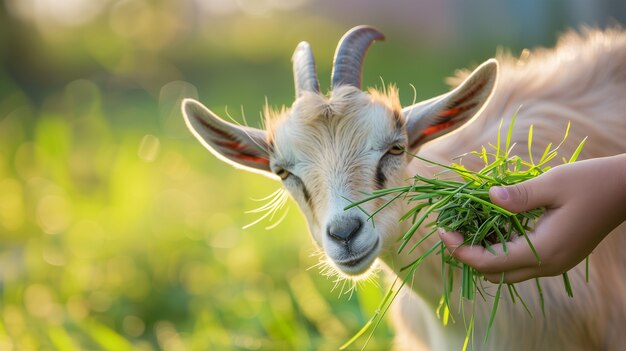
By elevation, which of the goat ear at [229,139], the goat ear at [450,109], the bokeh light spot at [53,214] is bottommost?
the bokeh light spot at [53,214]

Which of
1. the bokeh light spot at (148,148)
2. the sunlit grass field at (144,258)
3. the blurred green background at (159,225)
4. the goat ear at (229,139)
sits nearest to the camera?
the goat ear at (229,139)

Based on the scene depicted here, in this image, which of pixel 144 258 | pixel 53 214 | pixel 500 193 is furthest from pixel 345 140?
pixel 53 214

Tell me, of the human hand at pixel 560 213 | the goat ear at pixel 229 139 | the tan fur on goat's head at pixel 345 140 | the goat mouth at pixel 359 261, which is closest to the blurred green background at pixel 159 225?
the goat ear at pixel 229 139

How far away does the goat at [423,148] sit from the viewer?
3.15 m

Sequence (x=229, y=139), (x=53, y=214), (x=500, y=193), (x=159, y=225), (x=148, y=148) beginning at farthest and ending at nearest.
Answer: (x=148, y=148) → (x=53, y=214) → (x=159, y=225) → (x=229, y=139) → (x=500, y=193)

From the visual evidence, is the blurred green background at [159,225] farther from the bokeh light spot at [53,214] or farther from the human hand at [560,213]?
the human hand at [560,213]

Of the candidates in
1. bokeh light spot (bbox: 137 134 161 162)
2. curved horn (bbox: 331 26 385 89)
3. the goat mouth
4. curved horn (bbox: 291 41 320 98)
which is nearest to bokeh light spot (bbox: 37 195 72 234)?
bokeh light spot (bbox: 137 134 161 162)

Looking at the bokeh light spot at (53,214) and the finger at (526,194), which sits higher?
the finger at (526,194)

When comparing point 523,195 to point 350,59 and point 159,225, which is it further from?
point 159,225

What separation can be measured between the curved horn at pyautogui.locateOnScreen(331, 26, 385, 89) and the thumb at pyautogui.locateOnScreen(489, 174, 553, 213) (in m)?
0.99

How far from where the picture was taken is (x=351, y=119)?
128 inches

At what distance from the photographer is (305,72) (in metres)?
3.40

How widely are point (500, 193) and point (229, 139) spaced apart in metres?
1.30

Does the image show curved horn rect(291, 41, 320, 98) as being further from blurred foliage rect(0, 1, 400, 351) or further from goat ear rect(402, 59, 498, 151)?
blurred foliage rect(0, 1, 400, 351)
